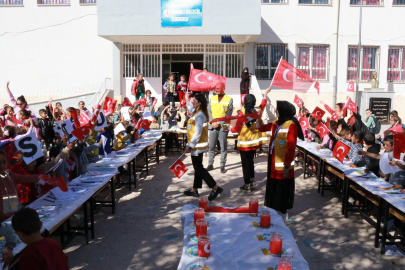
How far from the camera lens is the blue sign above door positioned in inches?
710

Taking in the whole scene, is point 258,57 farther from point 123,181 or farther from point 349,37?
point 123,181

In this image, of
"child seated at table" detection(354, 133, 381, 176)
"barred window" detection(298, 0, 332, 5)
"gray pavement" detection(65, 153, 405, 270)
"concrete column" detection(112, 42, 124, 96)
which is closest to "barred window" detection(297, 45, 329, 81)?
"barred window" detection(298, 0, 332, 5)

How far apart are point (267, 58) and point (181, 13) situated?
4.96 m

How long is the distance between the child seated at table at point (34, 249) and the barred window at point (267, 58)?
717 inches

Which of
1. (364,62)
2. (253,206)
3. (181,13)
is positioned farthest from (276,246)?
(364,62)

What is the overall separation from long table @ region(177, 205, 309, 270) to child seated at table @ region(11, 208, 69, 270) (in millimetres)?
1102

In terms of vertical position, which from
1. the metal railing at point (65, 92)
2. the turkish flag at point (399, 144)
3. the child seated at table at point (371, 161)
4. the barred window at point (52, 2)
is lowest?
the child seated at table at point (371, 161)

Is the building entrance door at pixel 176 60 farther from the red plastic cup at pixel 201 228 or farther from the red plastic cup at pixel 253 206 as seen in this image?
the red plastic cup at pixel 201 228

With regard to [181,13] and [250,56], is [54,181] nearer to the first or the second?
[181,13]

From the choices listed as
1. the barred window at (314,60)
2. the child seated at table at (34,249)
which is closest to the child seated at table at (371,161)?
the child seated at table at (34,249)

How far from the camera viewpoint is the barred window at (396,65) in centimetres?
2042

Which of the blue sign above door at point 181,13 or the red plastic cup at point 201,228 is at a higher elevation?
the blue sign above door at point 181,13

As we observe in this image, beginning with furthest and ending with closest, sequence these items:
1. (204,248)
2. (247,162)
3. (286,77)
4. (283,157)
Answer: (286,77), (247,162), (283,157), (204,248)

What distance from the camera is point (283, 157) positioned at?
247 inches
